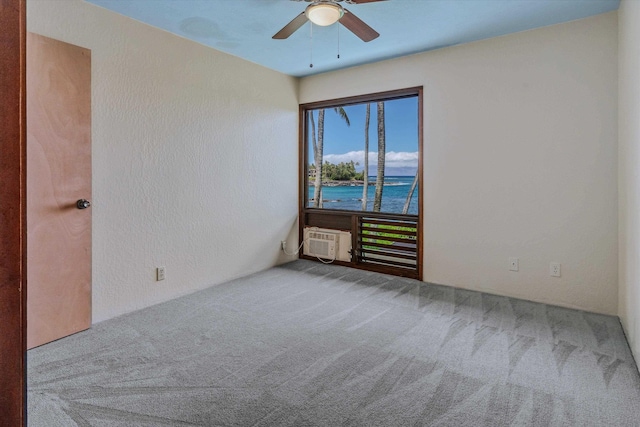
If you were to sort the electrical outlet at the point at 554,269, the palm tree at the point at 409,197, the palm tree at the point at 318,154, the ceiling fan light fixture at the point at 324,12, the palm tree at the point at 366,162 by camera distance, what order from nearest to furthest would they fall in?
the ceiling fan light fixture at the point at 324,12, the electrical outlet at the point at 554,269, the palm tree at the point at 409,197, the palm tree at the point at 366,162, the palm tree at the point at 318,154

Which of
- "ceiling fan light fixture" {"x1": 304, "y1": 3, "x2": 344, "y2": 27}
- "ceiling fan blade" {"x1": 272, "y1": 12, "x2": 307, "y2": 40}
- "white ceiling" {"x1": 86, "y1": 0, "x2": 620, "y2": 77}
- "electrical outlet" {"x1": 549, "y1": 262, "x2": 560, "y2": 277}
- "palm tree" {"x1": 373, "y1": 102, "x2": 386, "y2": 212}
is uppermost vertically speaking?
"white ceiling" {"x1": 86, "y1": 0, "x2": 620, "y2": 77}

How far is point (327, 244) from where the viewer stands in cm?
452

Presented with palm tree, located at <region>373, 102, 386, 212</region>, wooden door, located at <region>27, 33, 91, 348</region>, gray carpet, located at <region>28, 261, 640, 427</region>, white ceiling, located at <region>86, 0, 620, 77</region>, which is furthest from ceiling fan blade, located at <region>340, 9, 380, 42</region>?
gray carpet, located at <region>28, 261, 640, 427</region>

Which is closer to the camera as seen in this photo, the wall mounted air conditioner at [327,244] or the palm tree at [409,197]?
the palm tree at [409,197]

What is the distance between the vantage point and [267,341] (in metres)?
2.43

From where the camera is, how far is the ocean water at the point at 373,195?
164 inches

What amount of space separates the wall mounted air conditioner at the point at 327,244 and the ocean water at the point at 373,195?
353mm

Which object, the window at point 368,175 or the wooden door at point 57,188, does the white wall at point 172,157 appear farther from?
the window at point 368,175

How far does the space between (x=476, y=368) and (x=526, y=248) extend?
1606 mm

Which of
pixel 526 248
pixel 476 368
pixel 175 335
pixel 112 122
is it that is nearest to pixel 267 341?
pixel 175 335

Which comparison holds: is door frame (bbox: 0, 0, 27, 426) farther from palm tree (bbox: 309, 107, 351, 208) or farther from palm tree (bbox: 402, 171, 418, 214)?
palm tree (bbox: 309, 107, 351, 208)

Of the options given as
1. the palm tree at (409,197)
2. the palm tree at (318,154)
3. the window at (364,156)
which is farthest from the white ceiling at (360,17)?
the palm tree at (409,197)

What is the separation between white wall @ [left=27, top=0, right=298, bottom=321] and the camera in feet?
8.89

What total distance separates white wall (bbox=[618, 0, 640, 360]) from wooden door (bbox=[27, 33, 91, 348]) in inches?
142
